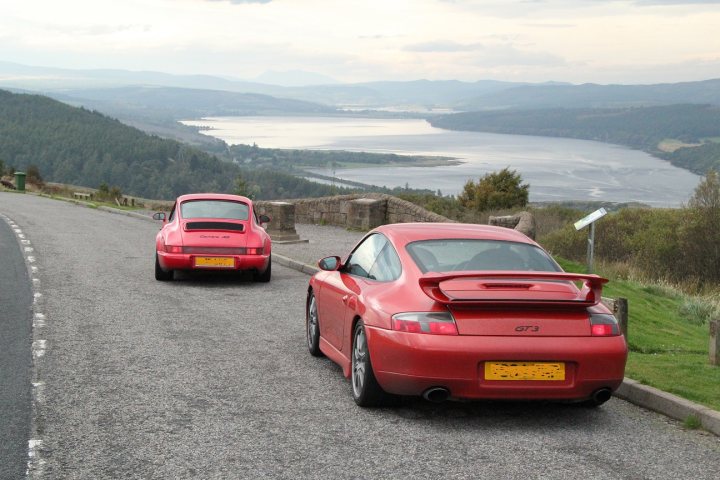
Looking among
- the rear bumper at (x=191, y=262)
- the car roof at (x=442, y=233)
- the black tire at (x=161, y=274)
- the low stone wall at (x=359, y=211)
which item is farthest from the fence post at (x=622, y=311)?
the low stone wall at (x=359, y=211)

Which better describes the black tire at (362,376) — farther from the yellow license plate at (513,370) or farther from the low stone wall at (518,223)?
the low stone wall at (518,223)

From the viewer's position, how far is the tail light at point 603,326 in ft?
21.5

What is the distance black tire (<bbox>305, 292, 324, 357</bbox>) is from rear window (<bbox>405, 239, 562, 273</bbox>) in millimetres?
1796

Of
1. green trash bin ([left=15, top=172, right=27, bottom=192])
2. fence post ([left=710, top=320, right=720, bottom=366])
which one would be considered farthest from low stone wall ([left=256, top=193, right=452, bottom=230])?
green trash bin ([left=15, top=172, right=27, bottom=192])

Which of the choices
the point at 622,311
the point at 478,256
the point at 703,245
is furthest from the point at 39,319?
the point at 703,245

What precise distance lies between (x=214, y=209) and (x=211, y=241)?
34.9 inches

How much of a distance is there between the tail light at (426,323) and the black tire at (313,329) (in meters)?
2.37

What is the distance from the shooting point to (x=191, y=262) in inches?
566

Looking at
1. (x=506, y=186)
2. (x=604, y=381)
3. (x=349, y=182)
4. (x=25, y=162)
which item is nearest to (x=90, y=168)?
(x=25, y=162)

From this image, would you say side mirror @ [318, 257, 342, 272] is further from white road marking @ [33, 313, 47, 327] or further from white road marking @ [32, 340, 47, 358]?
white road marking @ [33, 313, 47, 327]

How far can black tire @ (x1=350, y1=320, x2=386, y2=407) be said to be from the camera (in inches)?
268

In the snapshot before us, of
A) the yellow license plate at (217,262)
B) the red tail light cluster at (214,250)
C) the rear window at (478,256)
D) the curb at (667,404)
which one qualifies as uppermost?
the rear window at (478,256)

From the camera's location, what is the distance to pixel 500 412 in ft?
22.8

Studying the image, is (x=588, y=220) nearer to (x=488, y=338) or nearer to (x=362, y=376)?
(x=362, y=376)
